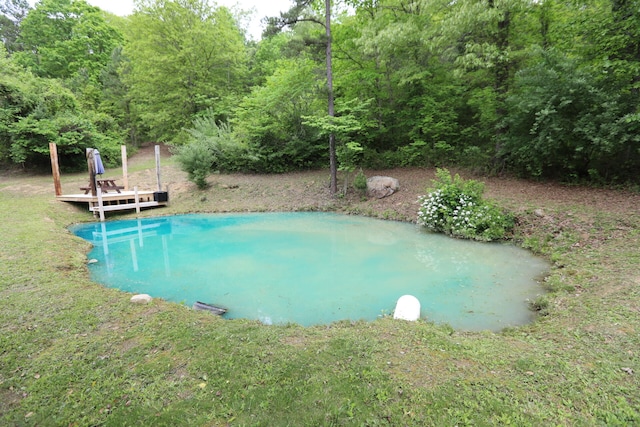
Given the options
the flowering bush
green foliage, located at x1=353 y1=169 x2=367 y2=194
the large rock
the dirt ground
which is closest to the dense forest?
the dirt ground

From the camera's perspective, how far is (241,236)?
8023 mm

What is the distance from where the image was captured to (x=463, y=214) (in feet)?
23.9

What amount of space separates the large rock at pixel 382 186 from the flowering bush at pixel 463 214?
2.75m

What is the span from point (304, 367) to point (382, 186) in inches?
345

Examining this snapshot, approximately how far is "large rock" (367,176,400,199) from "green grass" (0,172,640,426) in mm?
6725

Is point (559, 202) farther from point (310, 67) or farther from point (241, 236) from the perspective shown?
point (310, 67)

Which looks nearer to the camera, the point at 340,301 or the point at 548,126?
the point at 340,301

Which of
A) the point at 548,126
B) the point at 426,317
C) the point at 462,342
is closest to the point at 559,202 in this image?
the point at 548,126

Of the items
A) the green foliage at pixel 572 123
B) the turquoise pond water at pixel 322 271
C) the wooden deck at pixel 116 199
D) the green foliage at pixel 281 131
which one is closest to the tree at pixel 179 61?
the green foliage at pixel 281 131

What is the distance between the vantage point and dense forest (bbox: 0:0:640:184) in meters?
7.57

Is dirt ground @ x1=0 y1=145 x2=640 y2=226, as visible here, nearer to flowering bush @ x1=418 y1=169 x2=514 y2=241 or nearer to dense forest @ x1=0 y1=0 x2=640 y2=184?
dense forest @ x1=0 y1=0 x2=640 y2=184

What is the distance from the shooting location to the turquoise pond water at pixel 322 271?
4.25 meters

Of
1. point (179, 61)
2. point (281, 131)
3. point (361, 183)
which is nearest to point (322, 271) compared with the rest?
point (361, 183)

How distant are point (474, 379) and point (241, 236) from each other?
6517 millimetres
